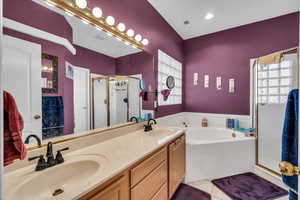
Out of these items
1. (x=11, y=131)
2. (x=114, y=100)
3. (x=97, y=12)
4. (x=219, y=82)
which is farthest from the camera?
(x=219, y=82)

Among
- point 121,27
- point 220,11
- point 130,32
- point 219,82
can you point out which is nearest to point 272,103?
point 219,82

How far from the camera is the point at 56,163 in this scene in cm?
92

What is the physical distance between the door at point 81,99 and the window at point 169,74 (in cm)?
151

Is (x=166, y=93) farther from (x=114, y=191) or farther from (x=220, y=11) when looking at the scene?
(x=114, y=191)

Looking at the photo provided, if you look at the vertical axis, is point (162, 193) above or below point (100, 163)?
below

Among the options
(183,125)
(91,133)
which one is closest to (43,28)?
(91,133)

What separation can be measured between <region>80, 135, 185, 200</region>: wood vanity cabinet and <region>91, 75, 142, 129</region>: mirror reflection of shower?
0.65m

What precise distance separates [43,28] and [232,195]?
274cm

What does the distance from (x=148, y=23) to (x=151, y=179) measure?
2291 mm

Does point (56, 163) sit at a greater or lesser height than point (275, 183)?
greater

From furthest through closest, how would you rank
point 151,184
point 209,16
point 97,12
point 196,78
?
point 196,78
point 209,16
point 97,12
point 151,184

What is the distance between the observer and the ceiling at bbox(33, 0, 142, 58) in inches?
48.8

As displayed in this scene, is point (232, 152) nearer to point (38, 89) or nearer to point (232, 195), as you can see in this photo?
point (232, 195)

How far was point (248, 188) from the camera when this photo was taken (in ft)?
6.50
